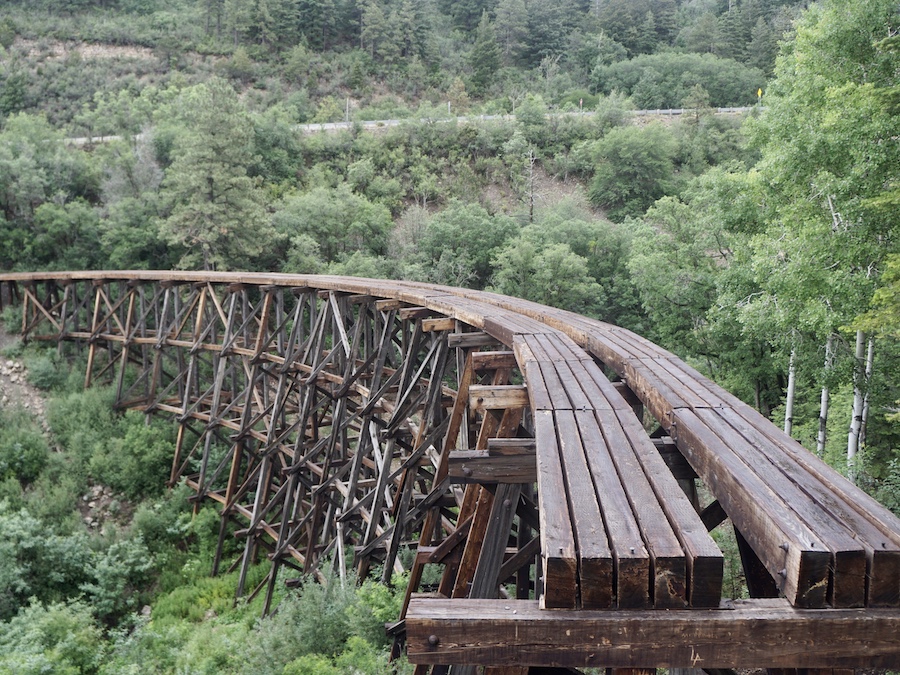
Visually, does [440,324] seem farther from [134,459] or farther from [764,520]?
[134,459]

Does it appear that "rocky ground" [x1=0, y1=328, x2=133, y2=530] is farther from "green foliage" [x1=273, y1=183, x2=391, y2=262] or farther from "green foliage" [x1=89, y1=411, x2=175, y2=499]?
"green foliage" [x1=273, y1=183, x2=391, y2=262]

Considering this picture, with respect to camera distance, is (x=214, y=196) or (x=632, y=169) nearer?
(x=214, y=196)

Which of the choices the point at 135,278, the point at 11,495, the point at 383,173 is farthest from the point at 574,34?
the point at 11,495

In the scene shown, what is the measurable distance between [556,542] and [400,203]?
2573cm

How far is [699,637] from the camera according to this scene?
1.46 metres

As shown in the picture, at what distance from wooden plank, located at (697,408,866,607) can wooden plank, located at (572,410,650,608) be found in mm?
444

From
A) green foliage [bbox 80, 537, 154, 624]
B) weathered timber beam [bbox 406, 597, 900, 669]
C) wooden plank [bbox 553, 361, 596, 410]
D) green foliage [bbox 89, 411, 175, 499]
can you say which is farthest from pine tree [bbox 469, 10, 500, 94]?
weathered timber beam [bbox 406, 597, 900, 669]

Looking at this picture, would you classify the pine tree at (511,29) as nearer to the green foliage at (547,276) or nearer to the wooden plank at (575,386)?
the green foliage at (547,276)

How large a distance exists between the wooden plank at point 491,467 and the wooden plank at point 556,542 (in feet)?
2.47

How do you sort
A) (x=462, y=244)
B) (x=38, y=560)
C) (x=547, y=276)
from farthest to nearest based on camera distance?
(x=462, y=244), (x=547, y=276), (x=38, y=560)

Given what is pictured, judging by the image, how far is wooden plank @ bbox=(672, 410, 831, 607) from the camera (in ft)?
4.76

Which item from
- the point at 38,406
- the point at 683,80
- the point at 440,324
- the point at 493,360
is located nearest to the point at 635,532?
the point at 493,360

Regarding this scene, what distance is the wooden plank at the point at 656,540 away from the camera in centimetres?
146

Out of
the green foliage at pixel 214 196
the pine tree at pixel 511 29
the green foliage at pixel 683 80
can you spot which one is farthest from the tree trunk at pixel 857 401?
the pine tree at pixel 511 29
